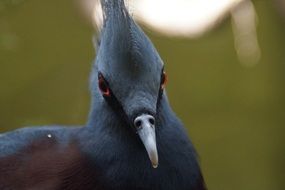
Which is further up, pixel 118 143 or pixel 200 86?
pixel 118 143

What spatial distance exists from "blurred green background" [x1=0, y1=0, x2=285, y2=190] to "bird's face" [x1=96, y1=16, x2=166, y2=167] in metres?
2.76

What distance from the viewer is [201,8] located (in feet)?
21.2

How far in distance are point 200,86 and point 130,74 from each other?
3183 mm

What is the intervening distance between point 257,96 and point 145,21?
3.74ft

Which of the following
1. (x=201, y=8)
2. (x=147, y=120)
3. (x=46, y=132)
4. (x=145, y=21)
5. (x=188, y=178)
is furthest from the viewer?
(x=201, y=8)

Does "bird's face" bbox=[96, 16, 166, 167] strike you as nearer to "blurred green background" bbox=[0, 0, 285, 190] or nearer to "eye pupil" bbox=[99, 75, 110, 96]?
"eye pupil" bbox=[99, 75, 110, 96]

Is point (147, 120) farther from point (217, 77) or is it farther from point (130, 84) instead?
point (217, 77)

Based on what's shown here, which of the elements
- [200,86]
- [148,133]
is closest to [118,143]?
[148,133]

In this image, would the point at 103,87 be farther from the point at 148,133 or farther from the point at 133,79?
the point at 148,133

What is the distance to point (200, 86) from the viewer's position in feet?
21.3

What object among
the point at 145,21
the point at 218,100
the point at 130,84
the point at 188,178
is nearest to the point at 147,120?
the point at 130,84

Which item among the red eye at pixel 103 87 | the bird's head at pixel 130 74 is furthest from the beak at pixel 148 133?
the red eye at pixel 103 87

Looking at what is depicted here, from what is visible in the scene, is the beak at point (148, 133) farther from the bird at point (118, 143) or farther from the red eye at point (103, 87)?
the red eye at point (103, 87)

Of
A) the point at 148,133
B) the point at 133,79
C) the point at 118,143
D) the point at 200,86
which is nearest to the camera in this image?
the point at 148,133
